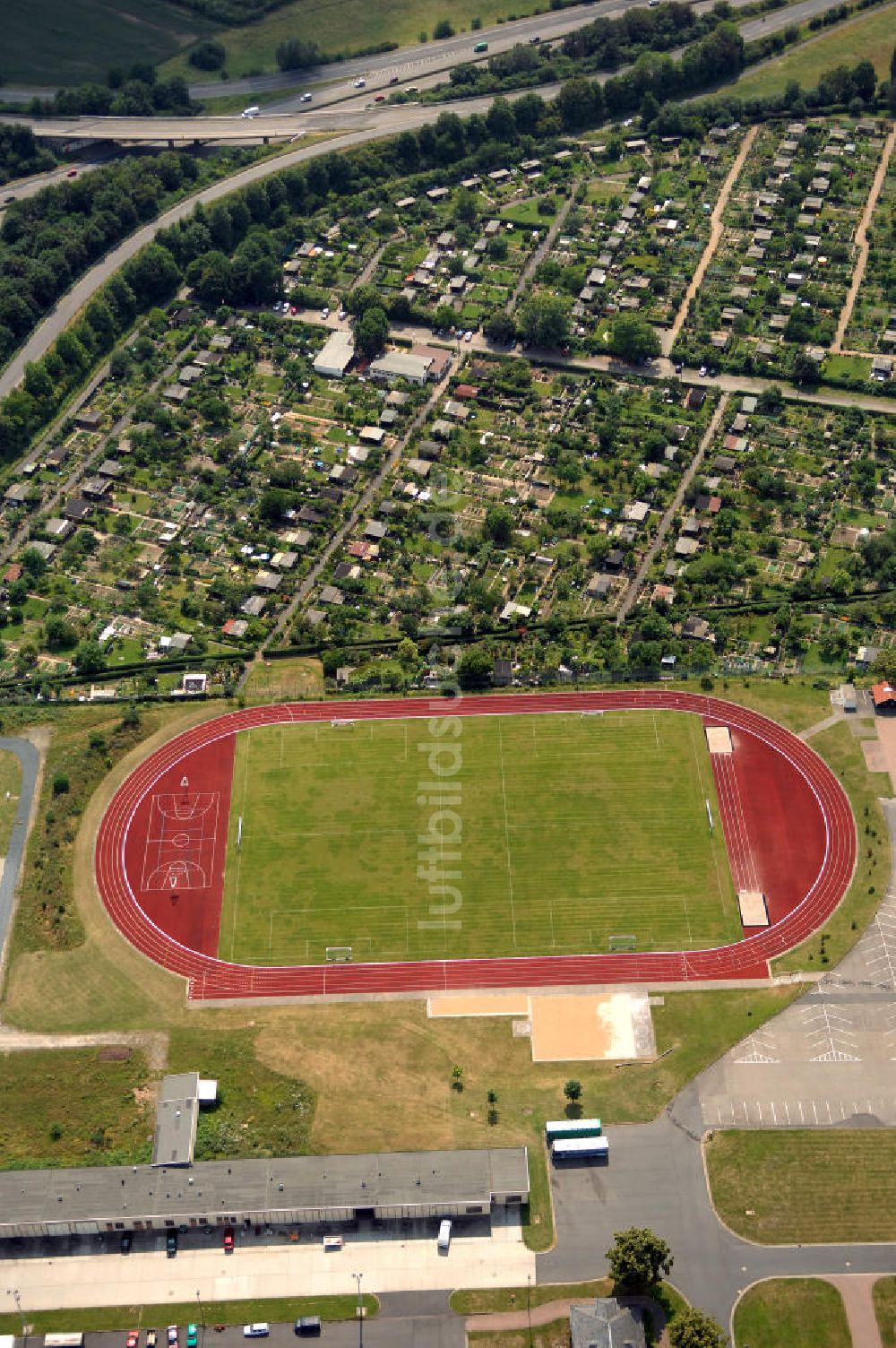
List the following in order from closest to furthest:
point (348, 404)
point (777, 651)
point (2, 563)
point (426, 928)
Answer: point (426, 928) < point (777, 651) < point (2, 563) < point (348, 404)

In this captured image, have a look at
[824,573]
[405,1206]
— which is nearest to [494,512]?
[824,573]

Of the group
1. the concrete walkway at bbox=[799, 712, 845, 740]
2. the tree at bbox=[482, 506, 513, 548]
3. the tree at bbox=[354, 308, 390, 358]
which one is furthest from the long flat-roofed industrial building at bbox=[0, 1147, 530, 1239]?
the tree at bbox=[354, 308, 390, 358]

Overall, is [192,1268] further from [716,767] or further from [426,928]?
[716,767]

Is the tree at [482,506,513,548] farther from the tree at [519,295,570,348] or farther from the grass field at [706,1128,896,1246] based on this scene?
the grass field at [706,1128,896,1246]

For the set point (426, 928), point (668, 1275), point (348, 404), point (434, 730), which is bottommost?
point (668, 1275)

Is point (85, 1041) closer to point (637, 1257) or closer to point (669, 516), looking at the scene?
point (637, 1257)

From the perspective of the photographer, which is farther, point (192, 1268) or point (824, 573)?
point (824, 573)

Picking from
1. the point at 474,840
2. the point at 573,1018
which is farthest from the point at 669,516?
the point at 573,1018
